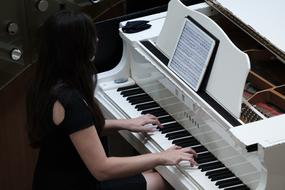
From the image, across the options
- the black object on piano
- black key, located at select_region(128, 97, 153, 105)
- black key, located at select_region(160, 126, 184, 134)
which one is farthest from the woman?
the black object on piano

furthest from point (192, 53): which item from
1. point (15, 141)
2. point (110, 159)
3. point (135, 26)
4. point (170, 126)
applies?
point (15, 141)

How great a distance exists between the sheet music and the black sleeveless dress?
45 cm

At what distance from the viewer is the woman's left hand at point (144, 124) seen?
2662mm

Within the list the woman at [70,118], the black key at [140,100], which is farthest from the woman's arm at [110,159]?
the black key at [140,100]

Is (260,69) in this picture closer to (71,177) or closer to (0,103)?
(71,177)

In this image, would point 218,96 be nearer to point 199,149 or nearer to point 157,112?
point 199,149

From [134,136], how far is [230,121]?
52cm

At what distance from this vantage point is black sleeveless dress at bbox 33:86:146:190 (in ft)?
7.34

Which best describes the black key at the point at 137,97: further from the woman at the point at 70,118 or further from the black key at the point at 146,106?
the woman at the point at 70,118

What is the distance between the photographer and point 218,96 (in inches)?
95.7

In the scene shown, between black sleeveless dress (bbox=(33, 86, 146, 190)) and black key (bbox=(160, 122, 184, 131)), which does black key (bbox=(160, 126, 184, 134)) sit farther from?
black sleeveless dress (bbox=(33, 86, 146, 190))

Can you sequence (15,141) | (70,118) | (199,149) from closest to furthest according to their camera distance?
(70,118)
(199,149)
(15,141)

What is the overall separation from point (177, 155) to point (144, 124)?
0.31m

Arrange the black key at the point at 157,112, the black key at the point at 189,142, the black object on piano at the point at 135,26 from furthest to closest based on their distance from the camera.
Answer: the black object on piano at the point at 135,26 < the black key at the point at 157,112 < the black key at the point at 189,142
